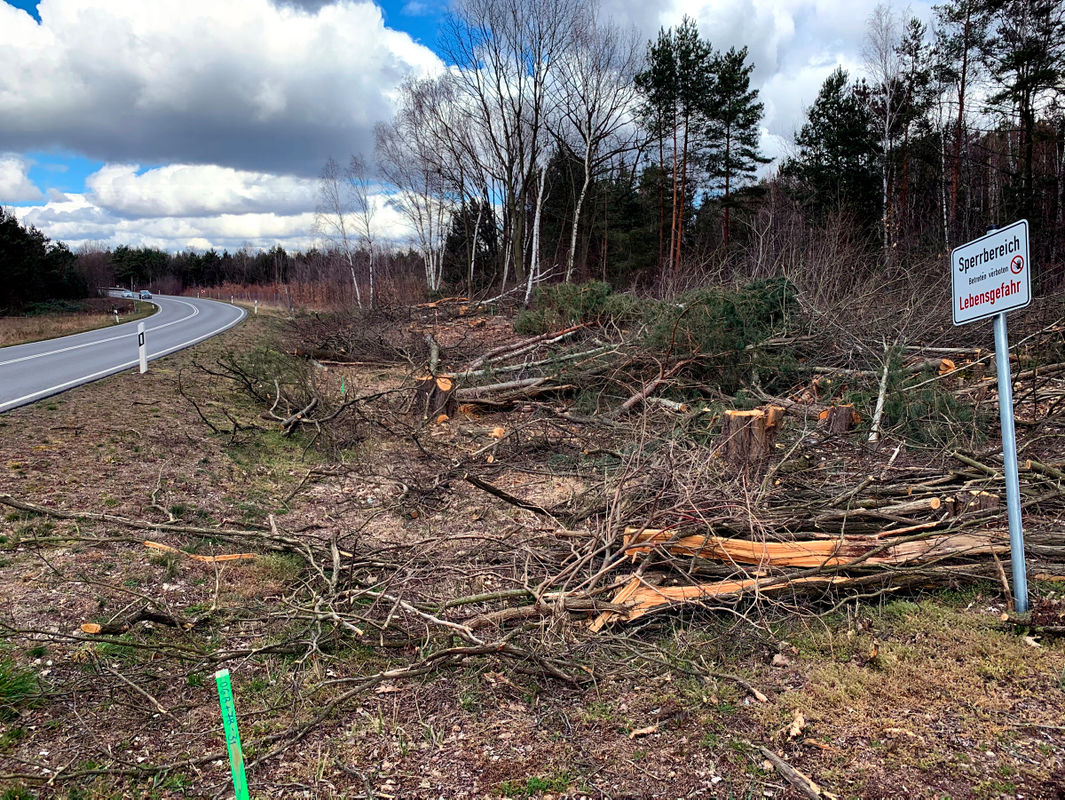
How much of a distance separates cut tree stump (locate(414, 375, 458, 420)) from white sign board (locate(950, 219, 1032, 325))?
7.35m

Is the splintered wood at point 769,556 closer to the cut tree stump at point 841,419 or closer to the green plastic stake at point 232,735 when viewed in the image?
the green plastic stake at point 232,735

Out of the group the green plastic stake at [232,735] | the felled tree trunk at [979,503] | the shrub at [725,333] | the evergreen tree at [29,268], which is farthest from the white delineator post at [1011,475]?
the evergreen tree at [29,268]

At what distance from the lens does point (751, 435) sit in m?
6.62

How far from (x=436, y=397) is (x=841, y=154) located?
19750 mm

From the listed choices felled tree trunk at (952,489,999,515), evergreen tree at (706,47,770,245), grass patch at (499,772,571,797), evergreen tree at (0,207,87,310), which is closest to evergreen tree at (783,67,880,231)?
evergreen tree at (706,47,770,245)

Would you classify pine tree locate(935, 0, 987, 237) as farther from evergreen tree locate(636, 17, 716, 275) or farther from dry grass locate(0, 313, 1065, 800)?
dry grass locate(0, 313, 1065, 800)

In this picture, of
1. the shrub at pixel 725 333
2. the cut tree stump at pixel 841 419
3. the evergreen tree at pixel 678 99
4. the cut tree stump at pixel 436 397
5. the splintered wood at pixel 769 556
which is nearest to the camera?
the splintered wood at pixel 769 556

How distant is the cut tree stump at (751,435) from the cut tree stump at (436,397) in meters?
4.74

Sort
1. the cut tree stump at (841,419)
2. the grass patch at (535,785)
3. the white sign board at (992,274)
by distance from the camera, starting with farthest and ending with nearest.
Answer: the cut tree stump at (841,419) < the white sign board at (992,274) < the grass patch at (535,785)

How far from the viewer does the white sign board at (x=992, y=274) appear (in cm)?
337

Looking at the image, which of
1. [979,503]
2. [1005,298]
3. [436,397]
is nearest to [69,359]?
[436,397]

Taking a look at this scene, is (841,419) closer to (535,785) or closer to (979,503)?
(979,503)

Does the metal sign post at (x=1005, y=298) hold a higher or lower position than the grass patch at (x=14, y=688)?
higher

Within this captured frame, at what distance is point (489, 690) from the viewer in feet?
11.3
